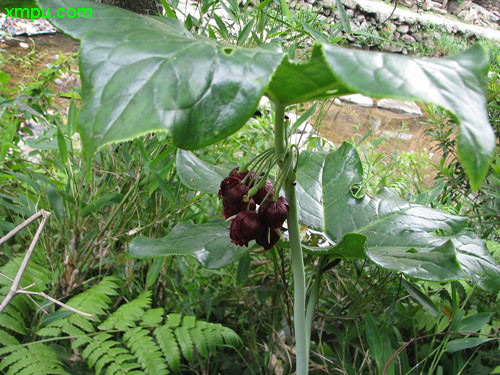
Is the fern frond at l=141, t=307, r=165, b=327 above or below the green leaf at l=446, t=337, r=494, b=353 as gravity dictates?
below

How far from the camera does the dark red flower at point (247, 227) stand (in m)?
0.68

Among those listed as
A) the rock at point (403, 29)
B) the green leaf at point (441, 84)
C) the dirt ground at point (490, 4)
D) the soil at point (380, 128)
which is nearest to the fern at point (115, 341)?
the green leaf at point (441, 84)

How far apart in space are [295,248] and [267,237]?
0.06 meters

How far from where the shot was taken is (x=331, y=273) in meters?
1.30

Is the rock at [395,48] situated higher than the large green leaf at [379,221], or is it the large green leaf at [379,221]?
the large green leaf at [379,221]

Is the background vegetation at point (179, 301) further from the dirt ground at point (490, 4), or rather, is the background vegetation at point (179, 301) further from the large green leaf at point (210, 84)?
the dirt ground at point (490, 4)

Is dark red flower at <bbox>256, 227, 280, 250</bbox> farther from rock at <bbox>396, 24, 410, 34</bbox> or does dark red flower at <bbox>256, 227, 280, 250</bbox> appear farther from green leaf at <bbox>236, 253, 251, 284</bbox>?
rock at <bbox>396, 24, 410, 34</bbox>

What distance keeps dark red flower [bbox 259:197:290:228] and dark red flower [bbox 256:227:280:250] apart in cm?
2

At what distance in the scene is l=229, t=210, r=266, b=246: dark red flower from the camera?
68 cm

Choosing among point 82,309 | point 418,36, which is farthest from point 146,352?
point 418,36

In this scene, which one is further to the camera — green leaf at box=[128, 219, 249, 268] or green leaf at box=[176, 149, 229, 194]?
green leaf at box=[176, 149, 229, 194]

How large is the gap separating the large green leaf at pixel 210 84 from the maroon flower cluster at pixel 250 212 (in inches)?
9.1

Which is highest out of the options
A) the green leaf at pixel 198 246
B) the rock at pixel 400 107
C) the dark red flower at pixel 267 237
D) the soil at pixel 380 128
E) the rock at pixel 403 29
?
the dark red flower at pixel 267 237

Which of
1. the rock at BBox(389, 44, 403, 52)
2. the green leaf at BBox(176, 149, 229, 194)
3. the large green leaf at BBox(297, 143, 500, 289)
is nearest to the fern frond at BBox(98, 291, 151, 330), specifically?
the green leaf at BBox(176, 149, 229, 194)
